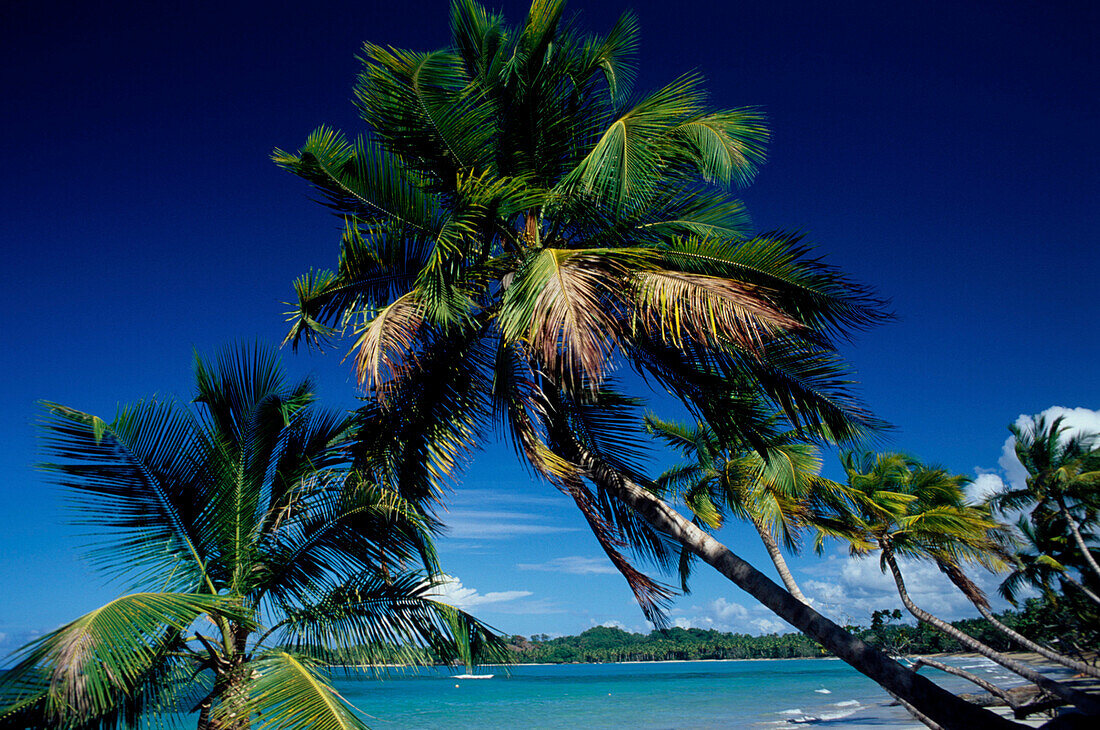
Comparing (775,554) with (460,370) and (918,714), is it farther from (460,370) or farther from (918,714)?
(460,370)

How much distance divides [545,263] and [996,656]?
637 centimetres

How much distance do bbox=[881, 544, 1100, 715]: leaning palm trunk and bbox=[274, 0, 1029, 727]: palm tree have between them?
1357 millimetres

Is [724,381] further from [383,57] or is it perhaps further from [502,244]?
[383,57]

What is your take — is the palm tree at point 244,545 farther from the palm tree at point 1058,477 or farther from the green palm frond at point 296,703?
the palm tree at point 1058,477

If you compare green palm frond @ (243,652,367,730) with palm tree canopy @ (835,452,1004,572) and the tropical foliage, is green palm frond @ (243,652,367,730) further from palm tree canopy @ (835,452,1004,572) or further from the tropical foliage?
the tropical foliage

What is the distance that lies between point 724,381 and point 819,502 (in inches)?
159

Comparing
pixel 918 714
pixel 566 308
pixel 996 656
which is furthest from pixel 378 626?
pixel 996 656

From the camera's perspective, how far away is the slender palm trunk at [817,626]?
3.51m

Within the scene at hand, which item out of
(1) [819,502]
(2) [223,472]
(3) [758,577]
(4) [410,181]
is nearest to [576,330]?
(3) [758,577]

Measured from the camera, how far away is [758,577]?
4.64 meters

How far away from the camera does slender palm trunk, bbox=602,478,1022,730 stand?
351cm

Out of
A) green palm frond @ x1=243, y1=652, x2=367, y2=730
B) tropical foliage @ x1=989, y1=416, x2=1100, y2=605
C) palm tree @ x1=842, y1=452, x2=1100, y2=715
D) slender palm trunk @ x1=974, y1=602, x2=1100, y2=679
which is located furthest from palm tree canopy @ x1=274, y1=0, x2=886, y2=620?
tropical foliage @ x1=989, y1=416, x2=1100, y2=605

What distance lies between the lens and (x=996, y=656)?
6762 mm

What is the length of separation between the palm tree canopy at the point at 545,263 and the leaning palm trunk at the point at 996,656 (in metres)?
2.08
